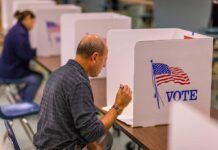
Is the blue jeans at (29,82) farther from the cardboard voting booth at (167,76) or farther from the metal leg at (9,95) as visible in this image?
the cardboard voting booth at (167,76)

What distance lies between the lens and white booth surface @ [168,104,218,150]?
64.7 inches

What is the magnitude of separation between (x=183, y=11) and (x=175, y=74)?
390 centimetres

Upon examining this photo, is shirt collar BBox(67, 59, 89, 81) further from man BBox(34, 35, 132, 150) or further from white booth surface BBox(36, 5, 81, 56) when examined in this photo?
white booth surface BBox(36, 5, 81, 56)

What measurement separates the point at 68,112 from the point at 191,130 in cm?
67

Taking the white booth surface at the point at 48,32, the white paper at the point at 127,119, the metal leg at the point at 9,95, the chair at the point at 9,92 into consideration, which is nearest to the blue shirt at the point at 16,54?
the white booth surface at the point at 48,32

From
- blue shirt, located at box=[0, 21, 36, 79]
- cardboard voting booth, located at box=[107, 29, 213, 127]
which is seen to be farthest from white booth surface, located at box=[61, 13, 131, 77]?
cardboard voting booth, located at box=[107, 29, 213, 127]

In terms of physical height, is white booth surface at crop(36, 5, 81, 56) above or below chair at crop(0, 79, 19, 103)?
above

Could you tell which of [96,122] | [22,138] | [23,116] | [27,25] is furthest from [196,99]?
[27,25]

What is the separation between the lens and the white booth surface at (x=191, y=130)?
1.64 meters

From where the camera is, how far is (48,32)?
452 centimetres

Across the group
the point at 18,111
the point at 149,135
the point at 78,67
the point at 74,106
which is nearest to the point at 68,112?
the point at 74,106

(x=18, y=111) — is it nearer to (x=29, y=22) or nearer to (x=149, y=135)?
(x=29, y=22)

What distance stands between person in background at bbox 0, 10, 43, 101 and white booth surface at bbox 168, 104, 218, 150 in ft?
8.83

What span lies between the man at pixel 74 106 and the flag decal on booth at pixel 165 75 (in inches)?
8.4
